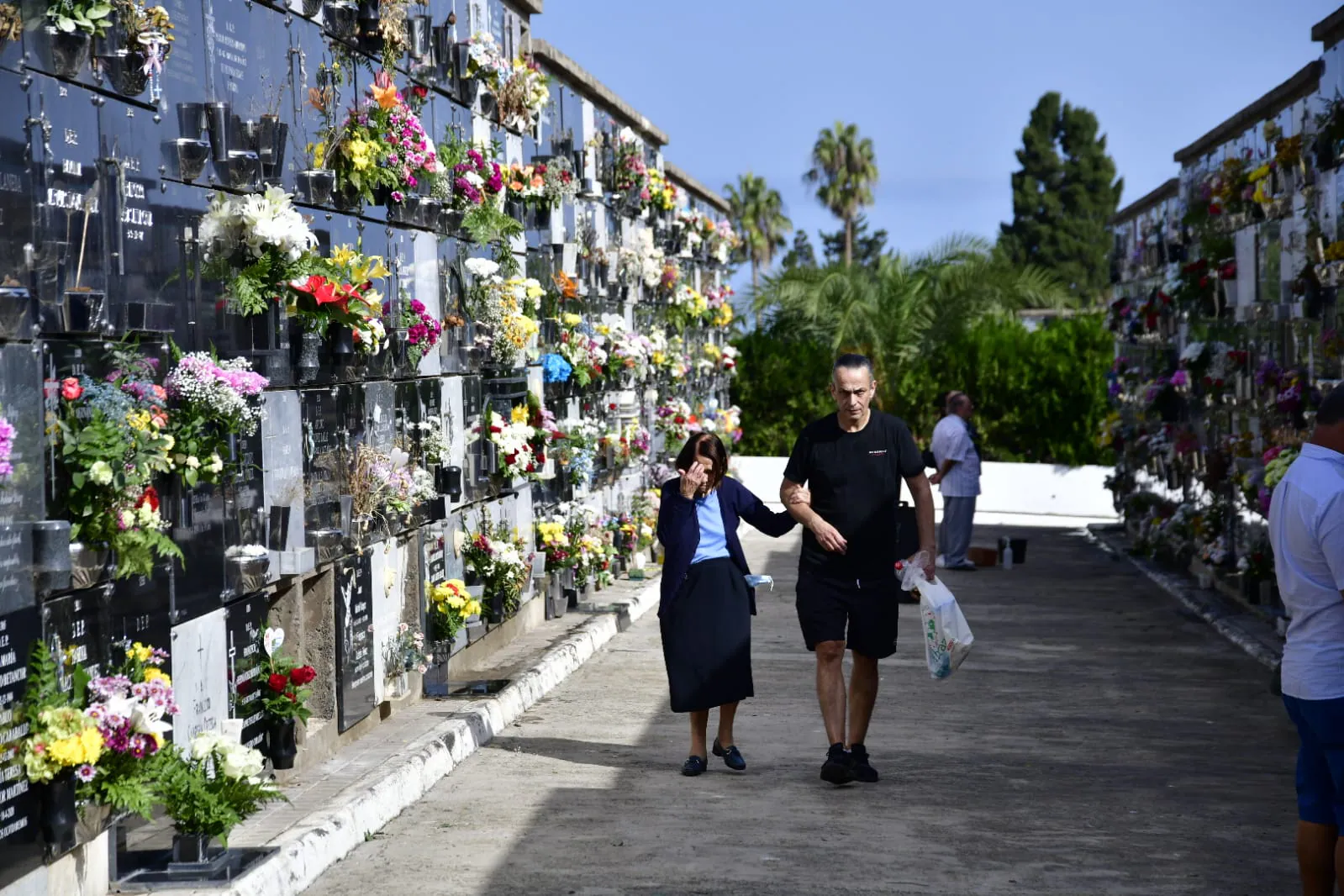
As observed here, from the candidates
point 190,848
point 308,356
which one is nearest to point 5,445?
point 190,848

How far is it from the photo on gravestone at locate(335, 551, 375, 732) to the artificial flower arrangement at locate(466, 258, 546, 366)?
115 inches

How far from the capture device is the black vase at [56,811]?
17.0ft

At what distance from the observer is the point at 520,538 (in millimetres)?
12008

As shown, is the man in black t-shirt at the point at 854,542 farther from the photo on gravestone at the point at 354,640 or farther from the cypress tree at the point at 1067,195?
the cypress tree at the point at 1067,195

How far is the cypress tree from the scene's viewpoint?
6812 cm

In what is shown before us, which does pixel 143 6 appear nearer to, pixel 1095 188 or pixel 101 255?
pixel 101 255

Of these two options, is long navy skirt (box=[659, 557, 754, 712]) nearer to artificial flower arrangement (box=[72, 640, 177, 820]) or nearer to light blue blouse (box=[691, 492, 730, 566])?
light blue blouse (box=[691, 492, 730, 566])

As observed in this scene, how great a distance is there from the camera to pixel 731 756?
8.30 meters

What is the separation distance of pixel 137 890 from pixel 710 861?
81.0 inches

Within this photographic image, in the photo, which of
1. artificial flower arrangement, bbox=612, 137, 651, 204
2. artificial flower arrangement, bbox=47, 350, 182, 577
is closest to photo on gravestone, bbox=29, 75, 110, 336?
artificial flower arrangement, bbox=47, 350, 182, 577

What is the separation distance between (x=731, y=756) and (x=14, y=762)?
3979 mm

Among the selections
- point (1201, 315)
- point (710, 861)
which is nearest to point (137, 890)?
point (710, 861)

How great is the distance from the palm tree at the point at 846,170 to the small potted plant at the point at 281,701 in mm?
60284

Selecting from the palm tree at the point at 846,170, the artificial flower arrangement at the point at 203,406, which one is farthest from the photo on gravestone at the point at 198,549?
the palm tree at the point at 846,170
